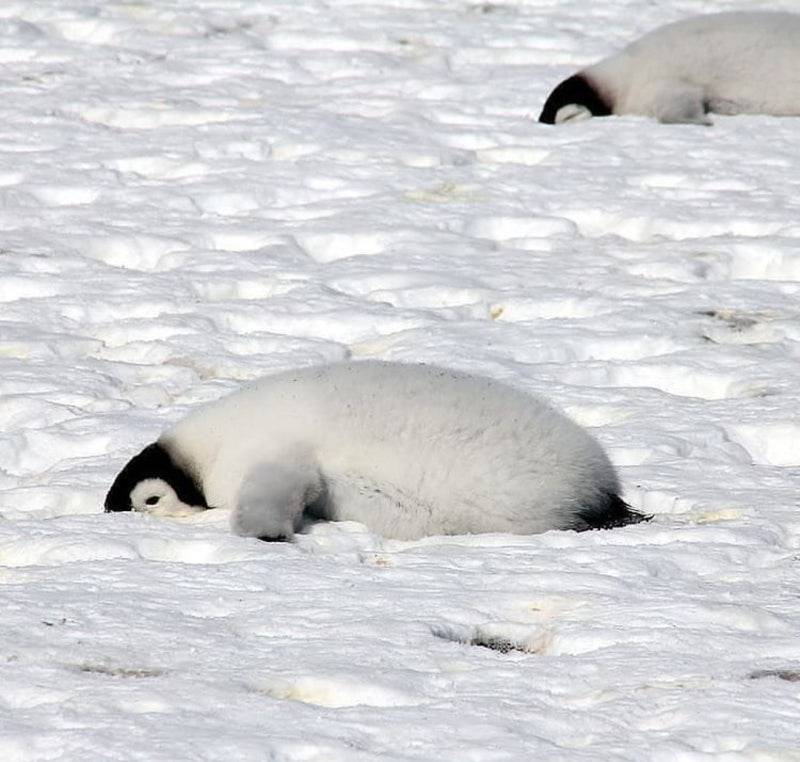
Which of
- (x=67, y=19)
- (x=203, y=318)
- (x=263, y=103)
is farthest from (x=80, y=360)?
(x=67, y=19)

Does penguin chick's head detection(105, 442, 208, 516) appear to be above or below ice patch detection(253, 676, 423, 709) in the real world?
below

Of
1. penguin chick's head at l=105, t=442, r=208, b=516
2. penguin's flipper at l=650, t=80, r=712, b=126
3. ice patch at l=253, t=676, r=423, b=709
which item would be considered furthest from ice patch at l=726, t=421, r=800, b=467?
penguin's flipper at l=650, t=80, r=712, b=126

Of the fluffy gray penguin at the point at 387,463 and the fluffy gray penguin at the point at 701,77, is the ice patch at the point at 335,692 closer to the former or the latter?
the fluffy gray penguin at the point at 387,463

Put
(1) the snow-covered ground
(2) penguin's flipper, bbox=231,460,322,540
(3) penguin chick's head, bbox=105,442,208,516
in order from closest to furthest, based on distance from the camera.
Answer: (1) the snow-covered ground, (2) penguin's flipper, bbox=231,460,322,540, (3) penguin chick's head, bbox=105,442,208,516

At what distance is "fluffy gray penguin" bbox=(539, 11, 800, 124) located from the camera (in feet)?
28.5

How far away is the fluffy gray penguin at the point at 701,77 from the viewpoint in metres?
8.68

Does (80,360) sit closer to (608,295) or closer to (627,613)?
(608,295)

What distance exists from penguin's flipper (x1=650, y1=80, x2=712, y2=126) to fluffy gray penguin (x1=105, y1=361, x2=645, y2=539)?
4.62 meters

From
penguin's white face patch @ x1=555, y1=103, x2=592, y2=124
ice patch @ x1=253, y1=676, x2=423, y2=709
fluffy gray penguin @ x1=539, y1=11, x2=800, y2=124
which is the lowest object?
penguin's white face patch @ x1=555, y1=103, x2=592, y2=124

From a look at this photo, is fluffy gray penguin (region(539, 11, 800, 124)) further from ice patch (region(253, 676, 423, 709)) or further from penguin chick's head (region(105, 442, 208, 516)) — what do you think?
ice patch (region(253, 676, 423, 709))

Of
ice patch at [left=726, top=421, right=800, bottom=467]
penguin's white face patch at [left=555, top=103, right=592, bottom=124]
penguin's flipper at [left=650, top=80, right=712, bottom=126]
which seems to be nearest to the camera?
ice patch at [left=726, top=421, right=800, bottom=467]

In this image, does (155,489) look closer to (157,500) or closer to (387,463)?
(157,500)

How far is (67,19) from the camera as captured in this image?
35.0 ft

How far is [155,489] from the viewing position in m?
4.30
